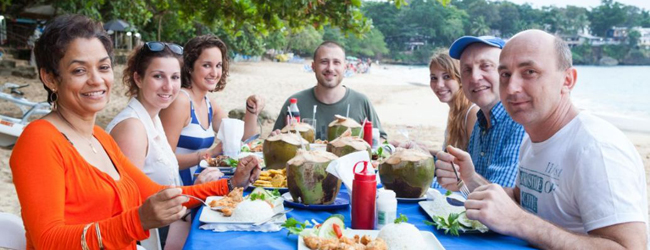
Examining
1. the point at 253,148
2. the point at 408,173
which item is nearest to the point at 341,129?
the point at 253,148

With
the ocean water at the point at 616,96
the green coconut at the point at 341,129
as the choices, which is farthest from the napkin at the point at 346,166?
the ocean water at the point at 616,96

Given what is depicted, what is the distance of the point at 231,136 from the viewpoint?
3.36 meters

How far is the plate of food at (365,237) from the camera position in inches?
63.6

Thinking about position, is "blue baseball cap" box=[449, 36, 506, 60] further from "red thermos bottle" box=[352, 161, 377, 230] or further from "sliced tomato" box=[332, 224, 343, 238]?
"sliced tomato" box=[332, 224, 343, 238]

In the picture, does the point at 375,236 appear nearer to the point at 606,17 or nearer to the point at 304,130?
the point at 304,130

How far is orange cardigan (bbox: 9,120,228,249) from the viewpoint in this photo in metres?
1.71

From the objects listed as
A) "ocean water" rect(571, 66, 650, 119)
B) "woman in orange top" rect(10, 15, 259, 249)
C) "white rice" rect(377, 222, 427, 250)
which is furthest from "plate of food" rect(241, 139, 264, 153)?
"ocean water" rect(571, 66, 650, 119)

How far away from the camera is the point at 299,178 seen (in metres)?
2.12

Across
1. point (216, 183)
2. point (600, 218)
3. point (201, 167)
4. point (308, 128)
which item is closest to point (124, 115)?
point (201, 167)

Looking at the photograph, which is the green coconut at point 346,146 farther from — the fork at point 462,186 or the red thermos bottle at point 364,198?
the red thermos bottle at point 364,198

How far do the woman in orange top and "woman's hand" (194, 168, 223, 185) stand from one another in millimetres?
453

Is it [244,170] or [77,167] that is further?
Answer: [244,170]

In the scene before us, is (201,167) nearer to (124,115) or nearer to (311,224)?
(124,115)

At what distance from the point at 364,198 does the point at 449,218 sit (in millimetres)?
321
